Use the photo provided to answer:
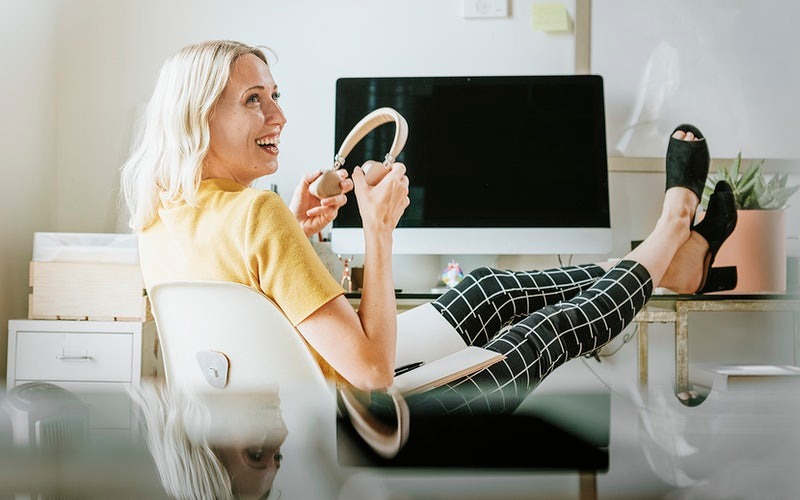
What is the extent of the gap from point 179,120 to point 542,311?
1.81ft

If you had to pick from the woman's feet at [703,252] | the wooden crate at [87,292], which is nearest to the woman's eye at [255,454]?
the woman's feet at [703,252]

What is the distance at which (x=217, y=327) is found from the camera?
568 millimetres

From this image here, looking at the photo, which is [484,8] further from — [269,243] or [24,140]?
[269,243]

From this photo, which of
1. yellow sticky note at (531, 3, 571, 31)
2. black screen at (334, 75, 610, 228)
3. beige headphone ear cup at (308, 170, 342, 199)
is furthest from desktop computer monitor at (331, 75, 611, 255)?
beige headphone ear cup at (308, 170, 342, 199)

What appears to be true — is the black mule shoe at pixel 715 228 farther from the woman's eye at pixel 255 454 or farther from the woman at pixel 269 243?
the woman's eye at pixel 255 454

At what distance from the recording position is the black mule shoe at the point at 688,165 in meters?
1.66

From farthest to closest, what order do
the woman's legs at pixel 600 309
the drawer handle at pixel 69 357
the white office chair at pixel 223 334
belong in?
the drawer handle at pixel 69 357, the woman's legs at pixel 600 309, the white office chair at pixel 223 334

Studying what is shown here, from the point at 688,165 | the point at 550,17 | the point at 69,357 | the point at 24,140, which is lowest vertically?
the point at 69,357

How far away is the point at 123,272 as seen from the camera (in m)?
1.82

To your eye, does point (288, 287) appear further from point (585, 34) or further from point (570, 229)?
point (585, 34)

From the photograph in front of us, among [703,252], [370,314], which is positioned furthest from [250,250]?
[703,252]

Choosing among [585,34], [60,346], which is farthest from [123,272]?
[585,34]

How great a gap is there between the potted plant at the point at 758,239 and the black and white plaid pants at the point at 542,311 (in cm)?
77

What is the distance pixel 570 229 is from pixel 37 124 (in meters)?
1.60
